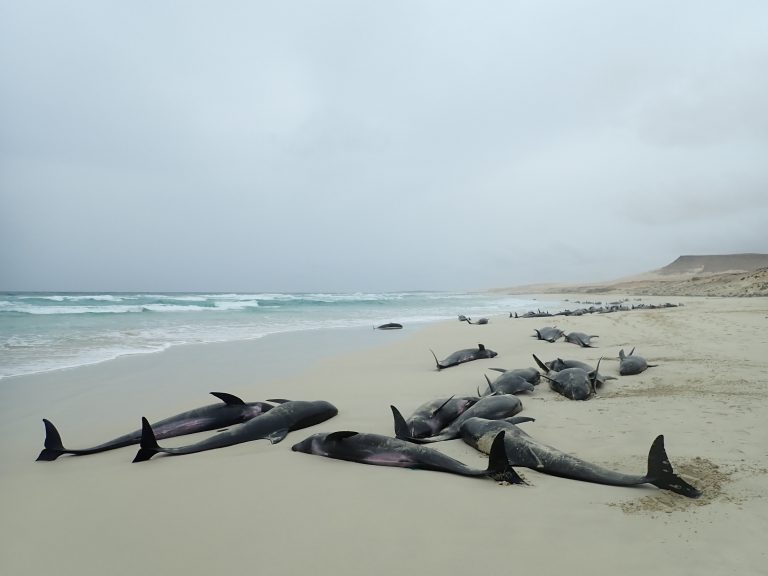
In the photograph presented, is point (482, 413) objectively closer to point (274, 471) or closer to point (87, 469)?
point (274, 471)

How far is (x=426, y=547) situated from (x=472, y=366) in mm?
6752

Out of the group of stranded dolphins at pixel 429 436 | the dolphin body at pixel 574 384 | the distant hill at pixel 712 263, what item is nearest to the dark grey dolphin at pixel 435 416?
the group of stranded dolphins at pixel 429 436


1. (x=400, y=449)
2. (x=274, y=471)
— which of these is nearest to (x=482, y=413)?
(x=400, y=449)

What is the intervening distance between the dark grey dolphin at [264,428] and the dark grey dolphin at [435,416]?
47.2 inches

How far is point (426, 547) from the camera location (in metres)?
2.46

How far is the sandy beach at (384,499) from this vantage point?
237 cm

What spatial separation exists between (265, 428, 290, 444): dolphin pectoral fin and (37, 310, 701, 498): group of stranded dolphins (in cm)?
1

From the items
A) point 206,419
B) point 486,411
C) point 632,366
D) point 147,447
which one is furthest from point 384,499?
point 632,366

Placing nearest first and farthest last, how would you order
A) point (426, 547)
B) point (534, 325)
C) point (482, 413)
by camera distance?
point (426, 547) → point (482, 413) → point (534, 325)

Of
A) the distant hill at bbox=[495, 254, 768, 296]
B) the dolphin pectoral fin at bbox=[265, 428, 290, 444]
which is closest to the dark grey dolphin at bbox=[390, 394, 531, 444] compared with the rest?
the dolphin pectoral fin at bbox=[265, 428, 290, 444]

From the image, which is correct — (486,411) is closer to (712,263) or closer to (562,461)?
(562,461)

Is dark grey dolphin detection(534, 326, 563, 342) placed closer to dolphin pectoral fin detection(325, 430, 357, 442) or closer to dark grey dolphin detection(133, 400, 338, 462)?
dark grey dolphin detection(133, 400, 338, 462)

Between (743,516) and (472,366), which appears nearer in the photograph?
(743,516)

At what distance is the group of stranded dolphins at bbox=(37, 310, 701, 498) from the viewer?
11.2ft
